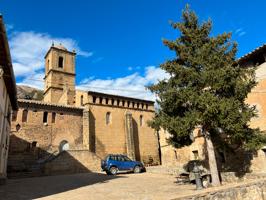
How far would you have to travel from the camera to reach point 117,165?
64.3ft

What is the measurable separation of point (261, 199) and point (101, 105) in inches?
887

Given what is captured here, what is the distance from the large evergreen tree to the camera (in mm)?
10655

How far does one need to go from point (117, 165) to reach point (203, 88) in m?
10.7

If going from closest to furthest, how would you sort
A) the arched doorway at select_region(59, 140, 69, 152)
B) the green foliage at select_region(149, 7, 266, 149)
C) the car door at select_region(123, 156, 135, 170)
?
the green foliage at select_region(149, 7, 266, 149)
the car door at select_region(123, 156, 135, 170)
the arched doorway at select_region(59, 140, 69, 152)

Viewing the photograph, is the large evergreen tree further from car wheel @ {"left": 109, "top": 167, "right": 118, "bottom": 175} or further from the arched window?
the arched window

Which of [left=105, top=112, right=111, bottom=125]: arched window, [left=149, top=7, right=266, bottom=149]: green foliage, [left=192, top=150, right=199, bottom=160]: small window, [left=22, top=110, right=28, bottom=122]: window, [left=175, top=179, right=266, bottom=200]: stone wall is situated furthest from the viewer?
[left=105, top=112, right=111, bottom=125]: arched window

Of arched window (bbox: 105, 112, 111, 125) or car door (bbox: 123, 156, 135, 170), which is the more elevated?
arched window (bbox: 105, 112, 111, 125)

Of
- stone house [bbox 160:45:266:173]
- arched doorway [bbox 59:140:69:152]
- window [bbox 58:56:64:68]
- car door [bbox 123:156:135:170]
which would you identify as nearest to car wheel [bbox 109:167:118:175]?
car door [bbox 123:156:135:170]

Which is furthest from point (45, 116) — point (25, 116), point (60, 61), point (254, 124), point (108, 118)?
point (254, 124)

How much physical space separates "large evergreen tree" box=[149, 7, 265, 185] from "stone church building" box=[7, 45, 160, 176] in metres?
13.6

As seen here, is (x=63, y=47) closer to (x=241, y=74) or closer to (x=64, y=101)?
(x=64, y=101)

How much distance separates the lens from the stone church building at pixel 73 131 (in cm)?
2266

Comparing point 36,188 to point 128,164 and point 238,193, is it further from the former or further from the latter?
point 128,164

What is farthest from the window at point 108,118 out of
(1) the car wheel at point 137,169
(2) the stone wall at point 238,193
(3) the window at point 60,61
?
(2) the stone wall at point 238,193
